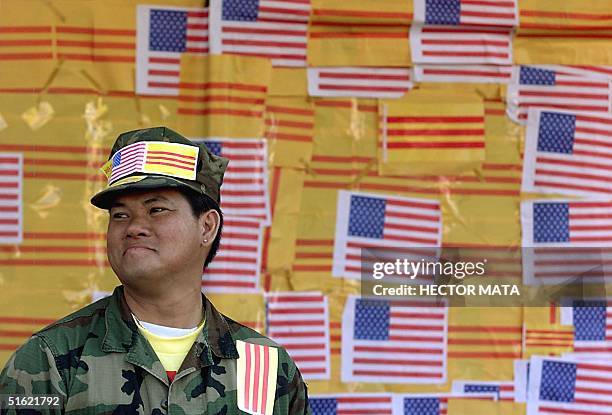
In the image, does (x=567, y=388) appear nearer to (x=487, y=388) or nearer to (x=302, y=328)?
(x=487, y=388)

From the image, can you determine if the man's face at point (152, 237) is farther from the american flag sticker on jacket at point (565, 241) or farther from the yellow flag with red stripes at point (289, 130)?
the american flag sticker on jacket at point (565, 241)

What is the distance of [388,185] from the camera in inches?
151

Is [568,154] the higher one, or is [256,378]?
[568,154]

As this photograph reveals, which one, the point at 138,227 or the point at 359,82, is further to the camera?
the point at 359,82

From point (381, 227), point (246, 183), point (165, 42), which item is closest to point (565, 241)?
point (381, 227)

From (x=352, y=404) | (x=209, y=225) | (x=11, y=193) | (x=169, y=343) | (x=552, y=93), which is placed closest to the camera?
(x=169, y=343)

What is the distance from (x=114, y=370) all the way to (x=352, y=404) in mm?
1585

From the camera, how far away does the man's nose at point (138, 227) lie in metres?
2.46

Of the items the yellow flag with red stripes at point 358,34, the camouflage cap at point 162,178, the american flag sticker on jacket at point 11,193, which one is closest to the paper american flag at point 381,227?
the yellow flag with red stripes at point 358,34

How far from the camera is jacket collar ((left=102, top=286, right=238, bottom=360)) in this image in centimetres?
240

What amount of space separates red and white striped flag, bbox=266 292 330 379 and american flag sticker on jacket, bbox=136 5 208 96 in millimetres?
831

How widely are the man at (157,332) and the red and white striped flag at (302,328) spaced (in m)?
1.14

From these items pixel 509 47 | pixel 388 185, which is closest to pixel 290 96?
pixel 388 185

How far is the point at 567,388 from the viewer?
152 inches
